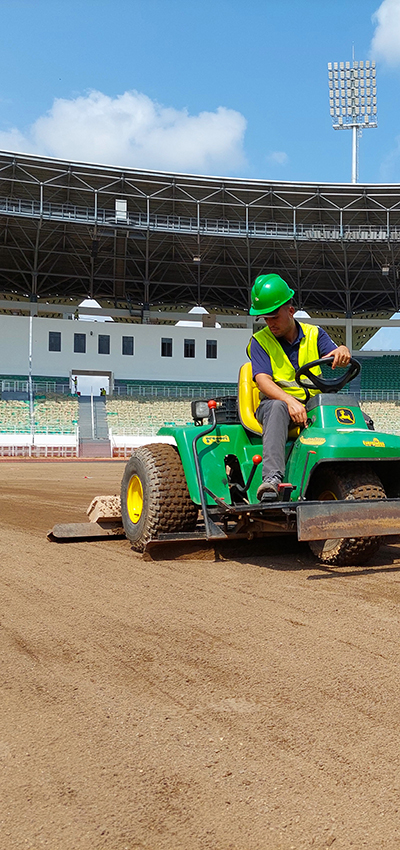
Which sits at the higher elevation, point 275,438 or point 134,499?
point 275,438

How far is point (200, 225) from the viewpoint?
39219mm

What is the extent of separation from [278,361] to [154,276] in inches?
1590

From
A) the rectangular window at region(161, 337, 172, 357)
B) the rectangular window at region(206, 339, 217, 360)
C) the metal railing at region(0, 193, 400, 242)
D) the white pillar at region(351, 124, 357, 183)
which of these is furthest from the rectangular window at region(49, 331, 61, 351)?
the white pillar at region(351, 124, 357, 183)

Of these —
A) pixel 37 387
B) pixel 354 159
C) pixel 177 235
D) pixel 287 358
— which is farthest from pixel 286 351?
pixel 354 159

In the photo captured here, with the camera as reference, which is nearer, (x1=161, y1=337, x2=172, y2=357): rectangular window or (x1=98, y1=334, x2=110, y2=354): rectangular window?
(x1=98, y1=334, x2=110, y2=354): rectangular window

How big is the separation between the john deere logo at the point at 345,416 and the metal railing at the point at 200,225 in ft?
111

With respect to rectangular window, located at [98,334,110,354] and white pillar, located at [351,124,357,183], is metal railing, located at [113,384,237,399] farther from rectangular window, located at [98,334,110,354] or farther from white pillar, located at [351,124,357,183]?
white pillar, located at [351,124,357,183]

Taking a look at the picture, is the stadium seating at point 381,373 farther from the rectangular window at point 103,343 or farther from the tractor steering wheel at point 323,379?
the tractor steering wheel at point 323,379

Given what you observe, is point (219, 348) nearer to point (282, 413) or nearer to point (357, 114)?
point (357, 114)

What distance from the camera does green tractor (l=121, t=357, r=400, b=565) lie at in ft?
13.6

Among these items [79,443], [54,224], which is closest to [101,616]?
[79,443]

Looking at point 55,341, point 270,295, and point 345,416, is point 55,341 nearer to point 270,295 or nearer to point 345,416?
point 270,295

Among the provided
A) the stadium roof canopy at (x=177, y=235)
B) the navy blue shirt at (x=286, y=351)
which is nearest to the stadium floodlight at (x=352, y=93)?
the stadium roof canopy at (x=177, y=235)

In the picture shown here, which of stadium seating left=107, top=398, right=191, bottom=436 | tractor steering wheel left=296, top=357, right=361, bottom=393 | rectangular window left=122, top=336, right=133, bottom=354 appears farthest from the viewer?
rectangular window left=122, top=336, right=133, bottom=354
